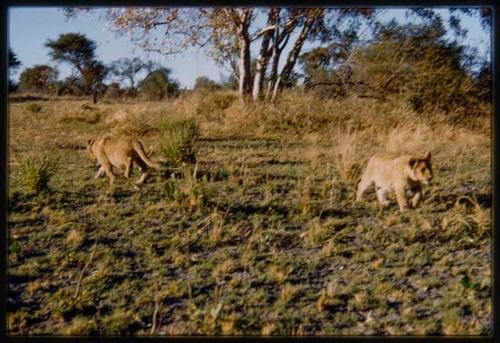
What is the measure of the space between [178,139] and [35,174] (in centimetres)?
147

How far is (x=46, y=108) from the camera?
18.8ft

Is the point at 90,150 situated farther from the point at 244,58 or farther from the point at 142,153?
the point at 244,58

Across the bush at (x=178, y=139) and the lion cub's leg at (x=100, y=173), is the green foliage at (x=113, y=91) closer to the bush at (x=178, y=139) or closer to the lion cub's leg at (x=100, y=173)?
the bush at (x=178, y=139)

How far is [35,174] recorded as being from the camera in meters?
5.38

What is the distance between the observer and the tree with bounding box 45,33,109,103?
539cm

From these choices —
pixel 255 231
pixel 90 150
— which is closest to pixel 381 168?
pixel 255 231

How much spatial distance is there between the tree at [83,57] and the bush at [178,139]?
2.76 feet

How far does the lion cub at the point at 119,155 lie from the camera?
5785mm

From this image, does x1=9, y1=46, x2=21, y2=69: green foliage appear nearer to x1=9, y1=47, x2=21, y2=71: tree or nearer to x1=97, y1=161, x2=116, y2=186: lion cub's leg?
x1=9, y1=47, x2=21, y2=71: tree

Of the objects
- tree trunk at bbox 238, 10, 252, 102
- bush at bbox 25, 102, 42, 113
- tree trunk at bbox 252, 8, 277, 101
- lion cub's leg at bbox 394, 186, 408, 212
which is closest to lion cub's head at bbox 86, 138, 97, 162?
bush at bbox 25, 102, 42, 113

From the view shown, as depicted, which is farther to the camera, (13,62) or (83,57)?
(83,57)

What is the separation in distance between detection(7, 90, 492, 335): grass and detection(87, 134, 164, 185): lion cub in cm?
15

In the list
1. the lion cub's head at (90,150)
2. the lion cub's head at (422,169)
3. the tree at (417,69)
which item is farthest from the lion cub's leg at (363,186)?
the lion cub's head at (90,150)

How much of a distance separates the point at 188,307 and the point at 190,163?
6.49 feet
